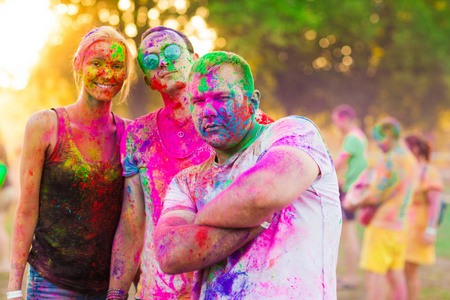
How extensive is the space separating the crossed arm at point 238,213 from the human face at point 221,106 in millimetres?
223

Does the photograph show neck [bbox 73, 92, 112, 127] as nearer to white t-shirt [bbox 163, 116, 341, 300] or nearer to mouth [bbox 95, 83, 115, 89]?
mouth [bbox 95, 83, 115, 89]

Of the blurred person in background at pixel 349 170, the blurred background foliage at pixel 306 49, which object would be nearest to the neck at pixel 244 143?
the blurred person in background at pixel 349 170

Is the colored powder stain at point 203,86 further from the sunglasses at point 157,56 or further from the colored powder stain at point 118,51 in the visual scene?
the colored powder stain at point 118,51

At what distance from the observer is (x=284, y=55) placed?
23766mm

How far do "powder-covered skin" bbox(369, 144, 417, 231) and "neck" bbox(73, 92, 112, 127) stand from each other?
3.65m

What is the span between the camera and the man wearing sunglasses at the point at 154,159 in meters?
2.39

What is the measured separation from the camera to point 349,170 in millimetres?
7211

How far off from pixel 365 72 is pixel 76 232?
24.6 m

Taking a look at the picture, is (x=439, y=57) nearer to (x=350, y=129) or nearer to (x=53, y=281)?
(x=350, y=129)

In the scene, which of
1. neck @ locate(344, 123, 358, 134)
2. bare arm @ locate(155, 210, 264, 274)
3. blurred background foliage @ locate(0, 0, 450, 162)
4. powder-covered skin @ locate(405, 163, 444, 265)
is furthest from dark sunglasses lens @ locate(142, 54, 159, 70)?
blurred background foliage @ locate(0, 0, 450, 162)

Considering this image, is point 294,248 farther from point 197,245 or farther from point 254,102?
point 254,102

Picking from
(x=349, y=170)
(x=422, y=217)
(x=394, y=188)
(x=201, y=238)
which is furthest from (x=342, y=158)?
(x=201, y=238)

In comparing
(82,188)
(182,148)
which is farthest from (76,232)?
(182,148)

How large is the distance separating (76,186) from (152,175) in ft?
1.58
